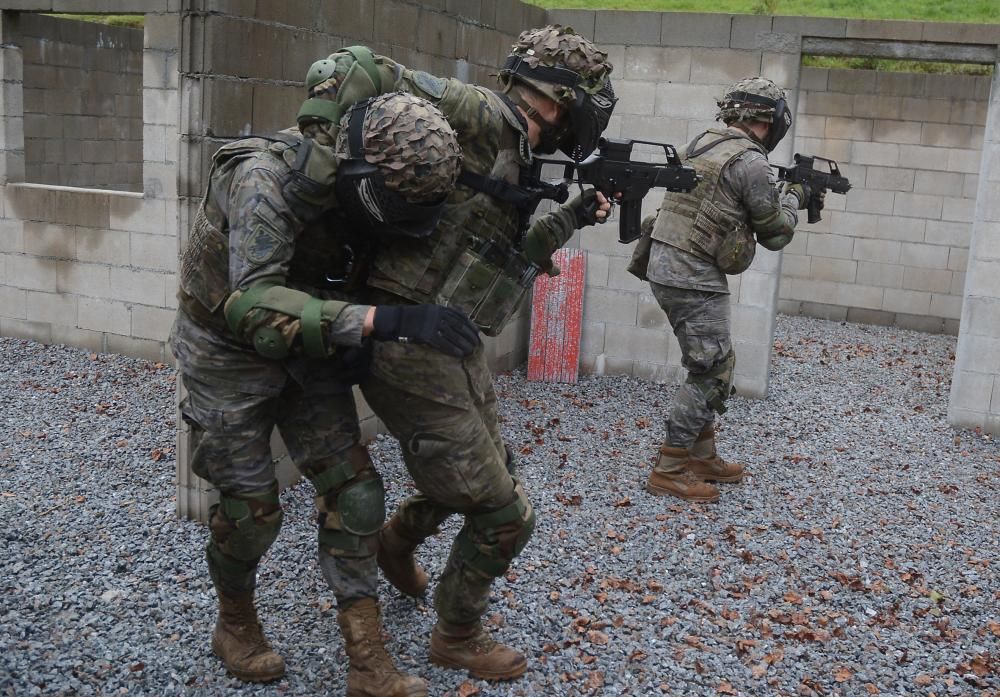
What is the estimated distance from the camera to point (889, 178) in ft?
33.4

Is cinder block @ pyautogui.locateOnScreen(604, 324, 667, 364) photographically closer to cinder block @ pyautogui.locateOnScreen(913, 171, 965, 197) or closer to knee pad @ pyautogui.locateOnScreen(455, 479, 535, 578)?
cinder block @ pyautogui.locateOnScreen(913, 171, 965, 197)

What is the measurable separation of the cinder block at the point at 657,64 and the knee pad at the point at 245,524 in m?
5.25

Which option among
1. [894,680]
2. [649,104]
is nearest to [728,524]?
[894,680]

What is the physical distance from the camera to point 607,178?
3.72 meters

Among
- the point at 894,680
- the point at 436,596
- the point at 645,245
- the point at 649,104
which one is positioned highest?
the point at 649,104

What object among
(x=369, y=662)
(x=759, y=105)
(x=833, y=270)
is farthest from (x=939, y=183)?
(x=369, y=662)

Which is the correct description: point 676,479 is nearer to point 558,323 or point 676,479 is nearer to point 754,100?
point 754,100

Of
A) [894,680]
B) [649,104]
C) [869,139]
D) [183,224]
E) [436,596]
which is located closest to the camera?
[436,596]

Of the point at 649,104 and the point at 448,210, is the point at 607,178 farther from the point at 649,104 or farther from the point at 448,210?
the point at 649,104

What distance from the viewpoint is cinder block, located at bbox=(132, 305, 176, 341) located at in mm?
7258

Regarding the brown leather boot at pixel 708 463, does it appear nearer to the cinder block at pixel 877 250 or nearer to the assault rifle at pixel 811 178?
the assault rifle at pixel 811 178

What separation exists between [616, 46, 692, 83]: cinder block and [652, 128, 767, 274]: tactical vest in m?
2.20

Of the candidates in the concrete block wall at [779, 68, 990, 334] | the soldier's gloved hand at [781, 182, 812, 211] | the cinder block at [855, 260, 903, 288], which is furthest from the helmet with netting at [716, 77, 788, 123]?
the cinder block at [855, 260, 903, 288]

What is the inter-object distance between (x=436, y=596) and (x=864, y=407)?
5164mm
